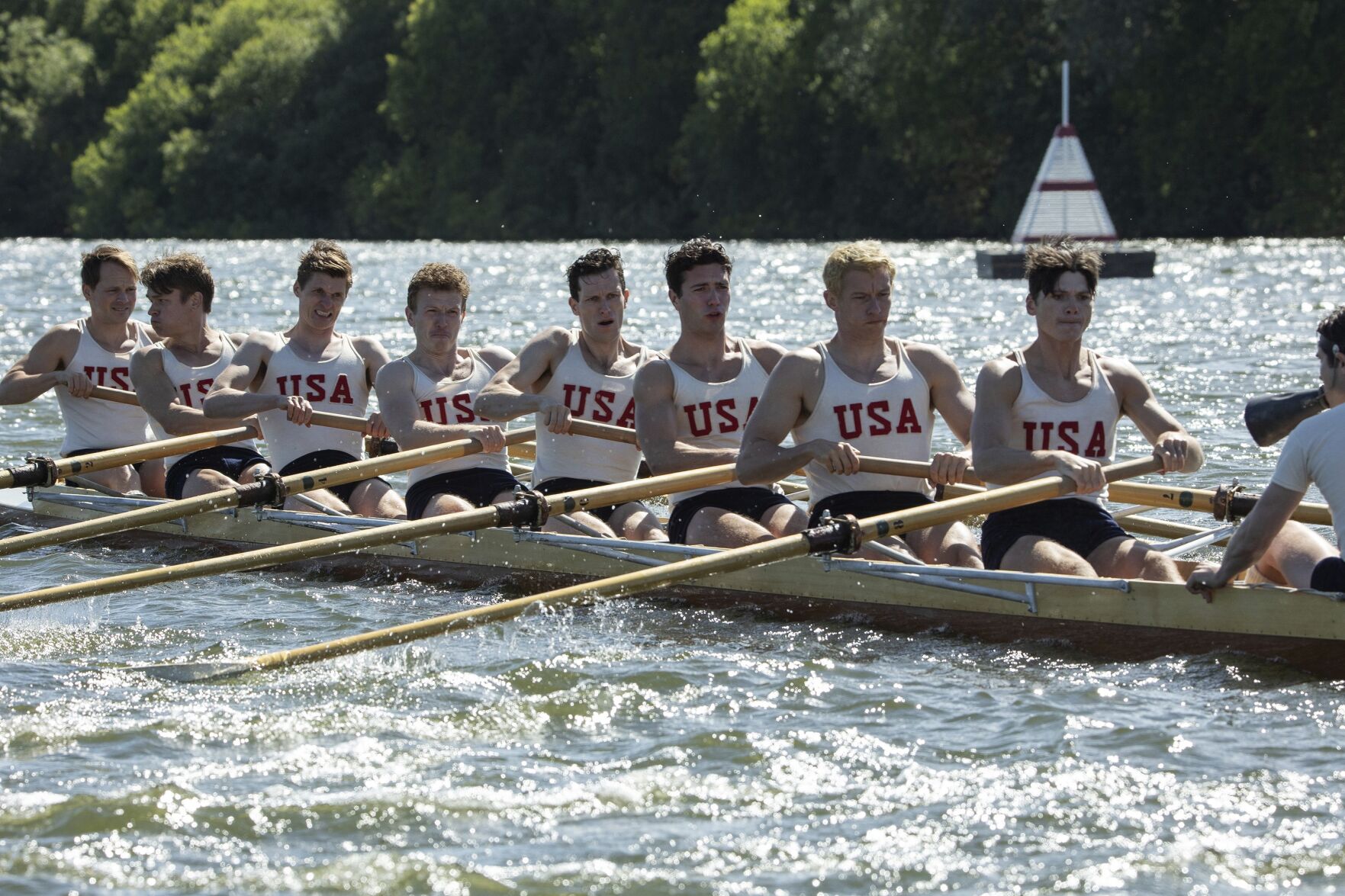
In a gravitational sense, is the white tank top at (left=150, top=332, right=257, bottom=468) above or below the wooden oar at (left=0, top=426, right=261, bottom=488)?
above

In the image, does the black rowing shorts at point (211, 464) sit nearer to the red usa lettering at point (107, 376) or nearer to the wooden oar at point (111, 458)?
the wooden oar at point (111, 458)

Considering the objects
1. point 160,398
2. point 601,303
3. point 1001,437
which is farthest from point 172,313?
point 1001,437

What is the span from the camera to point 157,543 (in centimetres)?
891

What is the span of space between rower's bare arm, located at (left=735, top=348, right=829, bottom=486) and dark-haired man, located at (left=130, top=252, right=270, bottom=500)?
8.68ft

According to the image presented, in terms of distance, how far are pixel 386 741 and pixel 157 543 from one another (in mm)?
3697

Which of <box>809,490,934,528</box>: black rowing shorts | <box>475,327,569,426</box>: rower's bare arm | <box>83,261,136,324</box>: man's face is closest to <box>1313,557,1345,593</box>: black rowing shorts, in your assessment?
<box>809,490,934,528</box>: black rowing shorts

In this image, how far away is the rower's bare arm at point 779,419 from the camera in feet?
22.2

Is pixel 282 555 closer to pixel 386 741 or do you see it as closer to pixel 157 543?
pixel 386 741

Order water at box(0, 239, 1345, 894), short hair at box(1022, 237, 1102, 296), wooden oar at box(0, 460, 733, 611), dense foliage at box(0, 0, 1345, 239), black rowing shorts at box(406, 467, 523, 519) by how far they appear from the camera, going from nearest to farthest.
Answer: water at box(0, 239, 1345, 894) → short hair at box(1022, 237, 1102, 296) → wooden oar at box(0, 460, 733, 611) → black rowing shorts at box(406, 467, 523, 519) → dense foliage at box(0, 0, 1345, 239)

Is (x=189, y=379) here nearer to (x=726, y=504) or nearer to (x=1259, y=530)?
(x=726, y=504)

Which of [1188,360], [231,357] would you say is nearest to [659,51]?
[1188,360]

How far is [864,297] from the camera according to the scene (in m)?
6.77

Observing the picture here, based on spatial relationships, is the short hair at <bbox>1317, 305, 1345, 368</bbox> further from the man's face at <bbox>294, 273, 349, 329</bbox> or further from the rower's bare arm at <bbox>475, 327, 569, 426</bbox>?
the man's face at <bbox>294, 273, 349, 329</bbox>

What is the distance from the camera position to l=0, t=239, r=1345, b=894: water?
182 inches
